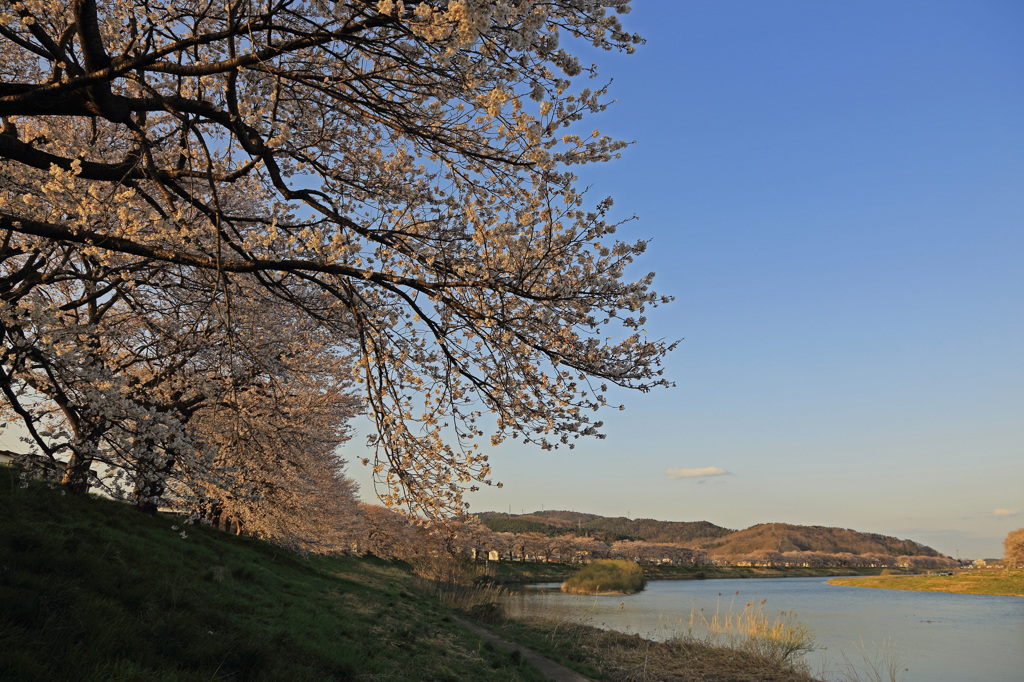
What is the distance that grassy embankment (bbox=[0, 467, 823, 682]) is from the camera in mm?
4469

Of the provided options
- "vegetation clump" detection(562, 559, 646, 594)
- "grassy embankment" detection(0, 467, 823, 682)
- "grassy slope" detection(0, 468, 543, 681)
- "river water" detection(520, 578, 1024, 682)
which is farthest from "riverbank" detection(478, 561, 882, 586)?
"grassy slope" detection(0, 468, 543, 681)

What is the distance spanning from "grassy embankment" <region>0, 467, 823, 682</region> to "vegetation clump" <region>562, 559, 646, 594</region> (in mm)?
29917

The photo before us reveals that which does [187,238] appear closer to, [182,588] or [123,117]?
[123,117]

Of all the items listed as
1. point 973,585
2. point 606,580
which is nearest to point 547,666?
point 606,580

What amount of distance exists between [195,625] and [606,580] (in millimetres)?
43545

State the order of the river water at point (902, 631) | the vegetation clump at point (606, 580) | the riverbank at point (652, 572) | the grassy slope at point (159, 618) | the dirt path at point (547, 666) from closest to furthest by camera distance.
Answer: the grassy slope at point (159, 618) → the dirt path at point (547, 666) → the river water at point (902, 631) → the vegetation clump at point (606, 580) → the riverbank at point (652, 572)

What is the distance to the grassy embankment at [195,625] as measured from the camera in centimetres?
447

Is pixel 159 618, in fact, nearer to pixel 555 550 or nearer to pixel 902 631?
pixel 902 631

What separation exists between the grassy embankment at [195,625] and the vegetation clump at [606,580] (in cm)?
2992

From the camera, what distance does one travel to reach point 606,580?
1761 inches

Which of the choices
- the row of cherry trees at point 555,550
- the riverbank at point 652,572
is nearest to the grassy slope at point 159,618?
the row of cherry trees at point 555,550

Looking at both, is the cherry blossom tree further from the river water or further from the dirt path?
the river water

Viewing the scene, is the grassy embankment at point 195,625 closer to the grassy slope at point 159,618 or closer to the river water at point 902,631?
the grassy slope at point 159,618

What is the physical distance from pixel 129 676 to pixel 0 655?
811 mm
